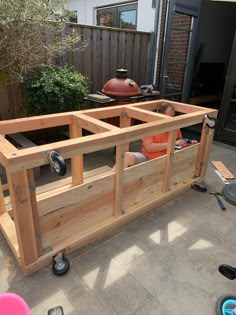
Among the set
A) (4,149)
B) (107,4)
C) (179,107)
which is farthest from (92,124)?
(107,4)

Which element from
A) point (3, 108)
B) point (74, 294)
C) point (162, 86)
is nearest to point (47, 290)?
point (74, 294)

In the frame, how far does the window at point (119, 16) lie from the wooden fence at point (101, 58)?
114 centimetres

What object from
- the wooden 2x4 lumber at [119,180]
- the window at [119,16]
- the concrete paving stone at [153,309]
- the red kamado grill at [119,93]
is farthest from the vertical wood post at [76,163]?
the window at [119,16]

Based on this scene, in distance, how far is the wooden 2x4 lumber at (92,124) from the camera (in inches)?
70.8

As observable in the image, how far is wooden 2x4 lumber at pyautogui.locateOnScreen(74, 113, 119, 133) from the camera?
1.80 m

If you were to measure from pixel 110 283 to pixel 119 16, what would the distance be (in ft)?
18.9

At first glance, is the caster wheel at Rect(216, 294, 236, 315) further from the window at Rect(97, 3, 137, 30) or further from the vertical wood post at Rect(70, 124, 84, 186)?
the window at Rect(97, 3, 137, 30)

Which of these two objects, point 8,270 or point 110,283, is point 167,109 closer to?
point 110,283

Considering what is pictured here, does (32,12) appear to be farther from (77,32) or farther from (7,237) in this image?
(7,237)

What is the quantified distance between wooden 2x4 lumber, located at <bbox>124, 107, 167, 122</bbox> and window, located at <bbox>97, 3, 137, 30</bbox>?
3.61 metres

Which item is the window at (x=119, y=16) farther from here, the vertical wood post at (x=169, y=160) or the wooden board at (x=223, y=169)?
the vertical wood post at (x=169, y=160)

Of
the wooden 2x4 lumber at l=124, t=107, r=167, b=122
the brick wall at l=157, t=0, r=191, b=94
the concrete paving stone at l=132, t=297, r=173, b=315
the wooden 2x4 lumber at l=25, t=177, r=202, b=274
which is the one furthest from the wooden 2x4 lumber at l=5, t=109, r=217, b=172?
the brick wall at l=157, t=0, r=191, b=94

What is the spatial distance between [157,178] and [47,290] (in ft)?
4.12

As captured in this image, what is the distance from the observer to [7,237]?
179cm
